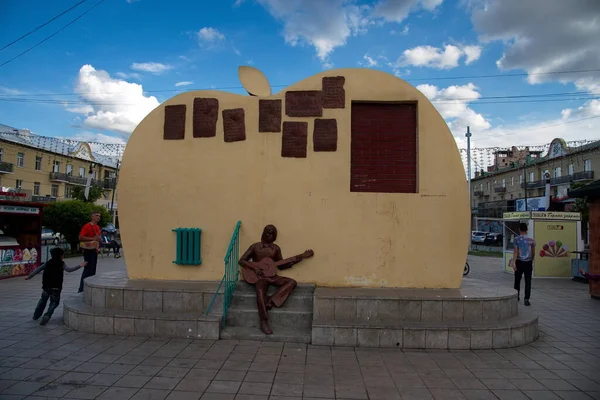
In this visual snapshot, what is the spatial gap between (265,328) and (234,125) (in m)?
3.59

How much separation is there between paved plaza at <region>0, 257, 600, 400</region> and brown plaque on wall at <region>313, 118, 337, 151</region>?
10.9 ft

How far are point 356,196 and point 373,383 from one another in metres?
3.28

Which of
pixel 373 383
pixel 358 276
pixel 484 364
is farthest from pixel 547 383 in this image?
pixel 358 276

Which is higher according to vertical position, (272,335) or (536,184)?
(536,184)

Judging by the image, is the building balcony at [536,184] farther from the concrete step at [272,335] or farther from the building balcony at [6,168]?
the building balcony at [6,168]

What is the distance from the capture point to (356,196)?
22.4 feet

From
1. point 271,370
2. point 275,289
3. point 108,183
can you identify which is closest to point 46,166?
point 108,183

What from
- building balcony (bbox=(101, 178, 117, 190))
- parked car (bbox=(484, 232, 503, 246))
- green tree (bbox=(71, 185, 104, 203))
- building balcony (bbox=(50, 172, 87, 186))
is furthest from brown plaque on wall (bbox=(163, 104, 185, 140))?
building balcony (bbox=(101, 178, 117, 190))

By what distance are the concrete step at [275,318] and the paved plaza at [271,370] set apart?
0.42 m

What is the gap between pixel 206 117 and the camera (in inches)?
286

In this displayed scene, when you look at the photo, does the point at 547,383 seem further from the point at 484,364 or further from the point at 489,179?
the point at 489,179

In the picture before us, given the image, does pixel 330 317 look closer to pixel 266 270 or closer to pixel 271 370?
pixel 266 270

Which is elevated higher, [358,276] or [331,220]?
[331,220]

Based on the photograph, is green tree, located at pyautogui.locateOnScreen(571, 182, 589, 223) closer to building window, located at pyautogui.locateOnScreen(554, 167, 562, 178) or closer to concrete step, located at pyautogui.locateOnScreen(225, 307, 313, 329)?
building window, located at pyautogui.locateOnScreen(554, 167, 562, 178)
